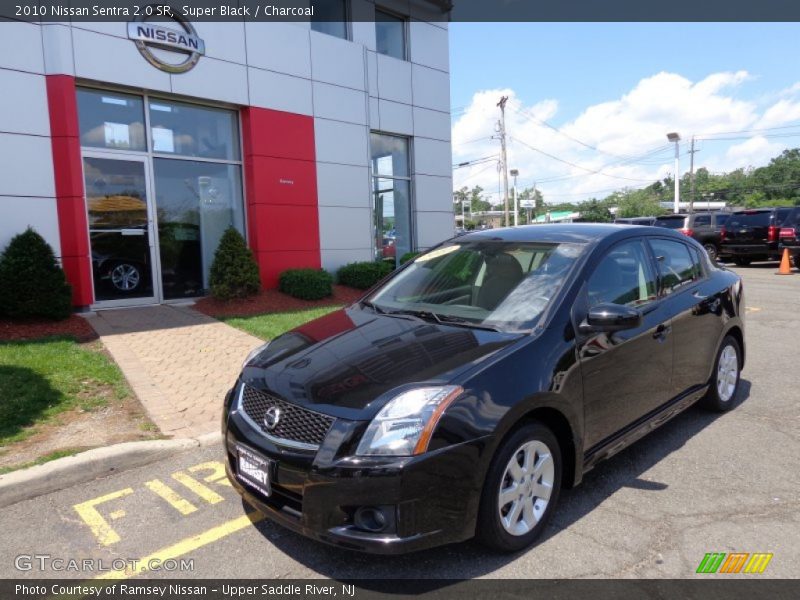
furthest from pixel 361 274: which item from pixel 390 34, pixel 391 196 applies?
pixel 390 34

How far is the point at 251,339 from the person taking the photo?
7645 mm

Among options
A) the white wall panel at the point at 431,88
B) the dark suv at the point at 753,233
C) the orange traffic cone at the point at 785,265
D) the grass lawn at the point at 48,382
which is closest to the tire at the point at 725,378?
the grass lawn at the point at 48,382

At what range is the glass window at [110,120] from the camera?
9336 mm

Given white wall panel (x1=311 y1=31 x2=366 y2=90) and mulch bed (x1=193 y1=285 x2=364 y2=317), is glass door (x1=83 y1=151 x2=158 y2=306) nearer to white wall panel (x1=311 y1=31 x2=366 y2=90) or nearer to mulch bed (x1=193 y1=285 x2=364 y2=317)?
mulch bed (x1=193 y1=285 x2=364 y2=317)

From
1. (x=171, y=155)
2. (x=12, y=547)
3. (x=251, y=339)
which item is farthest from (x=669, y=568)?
(x=171, y=155)

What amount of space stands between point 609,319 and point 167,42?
31.2 ft

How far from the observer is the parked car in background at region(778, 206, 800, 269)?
16.4 metres

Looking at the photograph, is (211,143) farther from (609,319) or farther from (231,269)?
(609,319)

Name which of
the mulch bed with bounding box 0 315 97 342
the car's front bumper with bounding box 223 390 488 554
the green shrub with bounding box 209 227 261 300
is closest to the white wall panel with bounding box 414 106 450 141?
the green shrub with bounding box 209 227 261 300

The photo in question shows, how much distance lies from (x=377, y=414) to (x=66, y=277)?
26.2 ft

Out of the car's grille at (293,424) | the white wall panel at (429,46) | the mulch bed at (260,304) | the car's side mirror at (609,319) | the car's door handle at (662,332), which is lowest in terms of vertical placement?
the mulch bed at (260,304)

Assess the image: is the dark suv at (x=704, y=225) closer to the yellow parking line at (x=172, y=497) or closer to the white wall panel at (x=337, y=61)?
the white wall panel at (x=337, y=61)

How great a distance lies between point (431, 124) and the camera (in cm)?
1477

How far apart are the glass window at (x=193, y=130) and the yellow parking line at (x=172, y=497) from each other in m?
7.91
